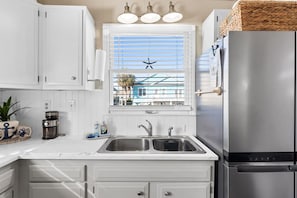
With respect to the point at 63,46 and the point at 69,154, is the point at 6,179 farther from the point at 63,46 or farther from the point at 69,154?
the point at 63,46

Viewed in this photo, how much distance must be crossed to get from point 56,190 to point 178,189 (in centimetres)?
93

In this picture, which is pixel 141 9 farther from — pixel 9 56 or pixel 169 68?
pixel 9 56

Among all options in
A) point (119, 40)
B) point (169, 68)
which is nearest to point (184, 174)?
point (169, 68)

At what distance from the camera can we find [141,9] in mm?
2336

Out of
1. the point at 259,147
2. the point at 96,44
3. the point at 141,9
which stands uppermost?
the point at 141,9

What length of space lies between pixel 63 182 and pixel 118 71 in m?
1.27

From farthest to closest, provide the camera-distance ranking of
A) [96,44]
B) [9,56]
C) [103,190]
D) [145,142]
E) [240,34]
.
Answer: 1. [96,44]
2. [145,142]
3. [9,56]
4. [103,190]
5. [240,34]

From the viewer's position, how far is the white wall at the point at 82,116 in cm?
227

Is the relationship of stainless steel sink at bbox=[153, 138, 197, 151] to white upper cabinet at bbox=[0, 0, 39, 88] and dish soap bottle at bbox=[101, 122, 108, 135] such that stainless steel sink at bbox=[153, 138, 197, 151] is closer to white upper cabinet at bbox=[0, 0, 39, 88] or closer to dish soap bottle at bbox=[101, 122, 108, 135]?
dish soap bottle at bbox=[101, 122, 108, 135]

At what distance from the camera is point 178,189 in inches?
62.1

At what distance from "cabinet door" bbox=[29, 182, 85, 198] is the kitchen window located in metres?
0.99

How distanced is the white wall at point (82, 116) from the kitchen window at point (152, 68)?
0.14 meters

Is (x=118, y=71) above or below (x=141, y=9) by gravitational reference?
below

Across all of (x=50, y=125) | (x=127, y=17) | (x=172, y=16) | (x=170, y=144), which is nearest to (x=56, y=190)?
(x=50, y=125)
